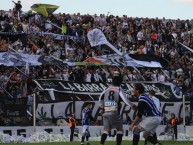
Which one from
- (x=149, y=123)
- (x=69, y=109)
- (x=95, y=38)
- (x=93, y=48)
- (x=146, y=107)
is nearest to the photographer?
(x=146, y=107)

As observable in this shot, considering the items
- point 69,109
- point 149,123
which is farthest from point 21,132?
point 149,123

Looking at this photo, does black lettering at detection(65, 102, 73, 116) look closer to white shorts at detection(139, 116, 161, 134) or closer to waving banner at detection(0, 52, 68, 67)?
waving banner at detection(0, 52, 68, 67)

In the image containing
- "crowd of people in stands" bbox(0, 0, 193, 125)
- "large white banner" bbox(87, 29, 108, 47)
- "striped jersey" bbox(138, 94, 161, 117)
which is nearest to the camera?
"striped jersey" bbox(138, 94, 161, 117)

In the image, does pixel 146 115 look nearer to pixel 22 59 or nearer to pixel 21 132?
pixel 21 132

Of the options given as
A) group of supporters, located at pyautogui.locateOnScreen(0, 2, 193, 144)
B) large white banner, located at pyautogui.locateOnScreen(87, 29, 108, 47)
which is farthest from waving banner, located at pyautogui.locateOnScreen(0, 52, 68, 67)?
large white banner, located at pyautogui.locateOnScreen(87, 29, 108, 47)

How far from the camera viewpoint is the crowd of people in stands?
36.1 m

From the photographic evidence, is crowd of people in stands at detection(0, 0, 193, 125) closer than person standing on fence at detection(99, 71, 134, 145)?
No

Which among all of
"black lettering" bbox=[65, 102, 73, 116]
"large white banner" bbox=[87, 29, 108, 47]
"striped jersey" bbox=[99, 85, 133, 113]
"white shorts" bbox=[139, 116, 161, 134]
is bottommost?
"black lettering" bbox=[65, 102, 73, 116]

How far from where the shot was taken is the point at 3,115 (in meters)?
31.2

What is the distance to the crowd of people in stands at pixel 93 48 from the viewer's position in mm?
36094

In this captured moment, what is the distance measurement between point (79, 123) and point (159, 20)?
18.3m

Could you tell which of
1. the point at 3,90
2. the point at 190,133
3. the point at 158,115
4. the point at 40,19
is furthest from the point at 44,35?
the point at 158,115

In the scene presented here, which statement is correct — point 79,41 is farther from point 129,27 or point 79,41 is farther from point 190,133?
point 190,133

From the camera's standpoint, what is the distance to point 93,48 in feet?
139
